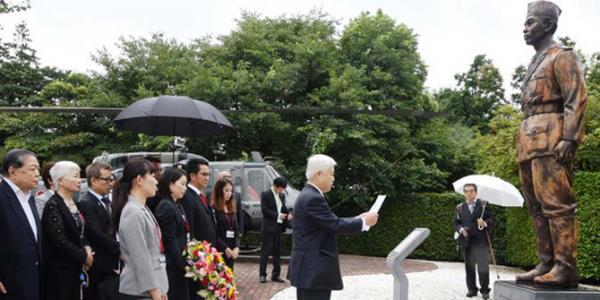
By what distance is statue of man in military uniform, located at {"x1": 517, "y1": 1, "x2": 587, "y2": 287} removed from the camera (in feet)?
17.8

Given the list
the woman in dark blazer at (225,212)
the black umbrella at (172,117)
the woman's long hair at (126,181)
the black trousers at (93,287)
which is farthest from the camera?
the woman in dark blazer at (225,212)

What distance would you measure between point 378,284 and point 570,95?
7688mm

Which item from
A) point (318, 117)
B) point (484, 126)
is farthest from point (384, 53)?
point (484, 126)

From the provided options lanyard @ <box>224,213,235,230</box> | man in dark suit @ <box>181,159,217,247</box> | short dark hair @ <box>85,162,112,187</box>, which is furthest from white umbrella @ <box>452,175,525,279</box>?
short dark hair @ <box>85,162,112,187</box>

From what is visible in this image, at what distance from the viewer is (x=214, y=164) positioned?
656 inches

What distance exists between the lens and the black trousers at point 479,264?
10633 mm

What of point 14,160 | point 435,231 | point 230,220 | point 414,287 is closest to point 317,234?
point 14,160

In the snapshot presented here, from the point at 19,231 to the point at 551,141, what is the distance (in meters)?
4.77

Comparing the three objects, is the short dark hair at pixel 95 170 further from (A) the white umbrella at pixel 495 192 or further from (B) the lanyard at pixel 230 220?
(A) the white umbrella at pixel 495 192

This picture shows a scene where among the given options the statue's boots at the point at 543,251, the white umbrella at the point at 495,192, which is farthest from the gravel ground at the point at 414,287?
the statue's boots at the point at 543,251

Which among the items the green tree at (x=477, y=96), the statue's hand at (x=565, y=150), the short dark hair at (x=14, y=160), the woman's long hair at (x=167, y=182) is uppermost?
the green tree at (x=477, y=96)

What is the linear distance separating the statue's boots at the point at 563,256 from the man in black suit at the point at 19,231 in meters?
4.45

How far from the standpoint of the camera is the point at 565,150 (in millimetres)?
5387

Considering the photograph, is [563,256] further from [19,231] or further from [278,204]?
[278,204]
